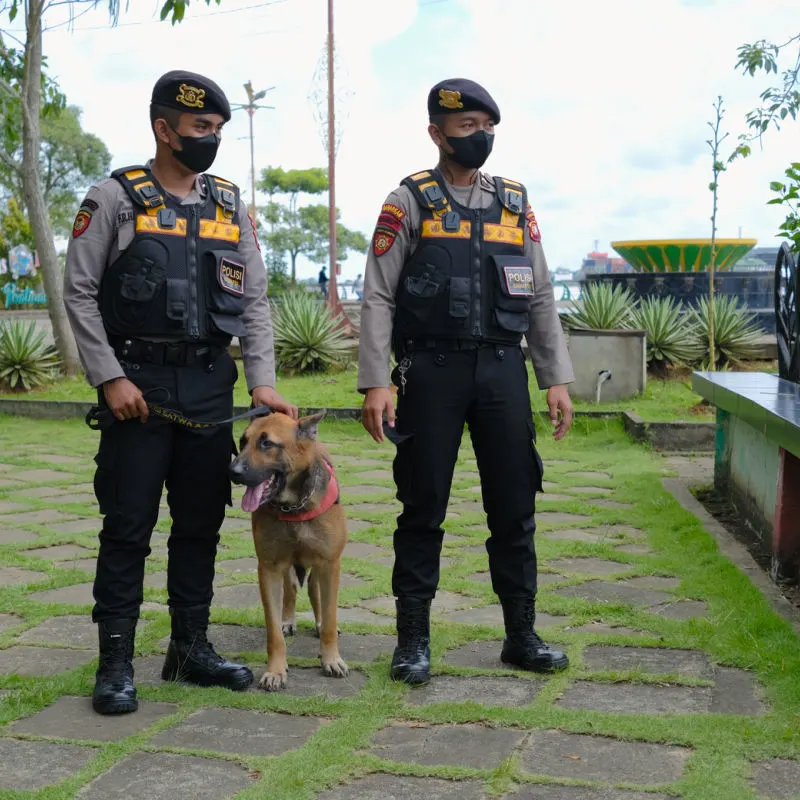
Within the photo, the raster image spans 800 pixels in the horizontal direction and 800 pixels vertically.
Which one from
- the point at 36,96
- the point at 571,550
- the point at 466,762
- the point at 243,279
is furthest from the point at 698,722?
the point at 36,96

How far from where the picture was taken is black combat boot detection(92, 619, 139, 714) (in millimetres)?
3492

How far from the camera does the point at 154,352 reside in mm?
3629

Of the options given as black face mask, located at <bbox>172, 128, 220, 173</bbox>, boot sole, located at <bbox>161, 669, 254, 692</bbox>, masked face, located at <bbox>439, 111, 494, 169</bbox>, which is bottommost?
boot sole, located at <bbox>161, 669, 254, 692</bbox>

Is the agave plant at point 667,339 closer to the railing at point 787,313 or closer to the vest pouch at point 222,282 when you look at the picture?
the railing at point 787,313

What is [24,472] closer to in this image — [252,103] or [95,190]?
[95,190]

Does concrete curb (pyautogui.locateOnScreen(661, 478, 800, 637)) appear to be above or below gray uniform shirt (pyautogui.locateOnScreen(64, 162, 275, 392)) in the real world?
below

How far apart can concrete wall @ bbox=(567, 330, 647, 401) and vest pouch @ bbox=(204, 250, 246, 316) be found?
25.2ft

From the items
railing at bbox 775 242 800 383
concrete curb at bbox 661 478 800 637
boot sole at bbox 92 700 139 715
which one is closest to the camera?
boot sole at bbox 92 700 139 715

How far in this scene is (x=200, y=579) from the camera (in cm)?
389

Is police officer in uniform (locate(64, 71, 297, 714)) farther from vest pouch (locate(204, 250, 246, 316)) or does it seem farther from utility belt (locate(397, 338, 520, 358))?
utility belt (locate(397, 338, 520, 358))

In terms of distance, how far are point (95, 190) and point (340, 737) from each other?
1.95m

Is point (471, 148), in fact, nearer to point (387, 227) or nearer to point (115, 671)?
point (387, 227)

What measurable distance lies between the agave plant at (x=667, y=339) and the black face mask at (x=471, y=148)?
8970mm

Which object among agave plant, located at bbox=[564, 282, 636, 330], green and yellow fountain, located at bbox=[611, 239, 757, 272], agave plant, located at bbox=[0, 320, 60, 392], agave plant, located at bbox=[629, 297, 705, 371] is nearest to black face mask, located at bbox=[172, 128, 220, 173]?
agave plant, located at bbox=[629, 297, 705, 371]
